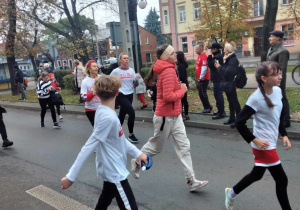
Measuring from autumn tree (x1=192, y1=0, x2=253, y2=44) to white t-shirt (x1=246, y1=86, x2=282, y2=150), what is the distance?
39.5 feet

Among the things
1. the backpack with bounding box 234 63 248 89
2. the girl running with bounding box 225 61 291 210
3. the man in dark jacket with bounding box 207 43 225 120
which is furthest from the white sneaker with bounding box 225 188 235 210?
the man in dark jacket with bounding box 207 43 225 120

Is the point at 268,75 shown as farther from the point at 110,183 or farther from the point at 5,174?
the point at 5,174

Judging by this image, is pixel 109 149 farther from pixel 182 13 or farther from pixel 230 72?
pixel 182 13

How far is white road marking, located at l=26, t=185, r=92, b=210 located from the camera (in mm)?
3725

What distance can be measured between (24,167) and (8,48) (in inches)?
589

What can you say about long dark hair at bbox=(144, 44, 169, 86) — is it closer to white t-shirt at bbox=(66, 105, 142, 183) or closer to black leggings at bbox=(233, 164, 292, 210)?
white t-shirt at bbox=(66, 105, 142, 183)

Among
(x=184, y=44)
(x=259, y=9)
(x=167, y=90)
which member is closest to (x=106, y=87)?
(x=167, y=90)

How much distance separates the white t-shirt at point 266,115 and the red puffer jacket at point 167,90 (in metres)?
1.13

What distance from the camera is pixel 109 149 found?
264cm

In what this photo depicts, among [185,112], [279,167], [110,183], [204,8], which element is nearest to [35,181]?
[110,183]

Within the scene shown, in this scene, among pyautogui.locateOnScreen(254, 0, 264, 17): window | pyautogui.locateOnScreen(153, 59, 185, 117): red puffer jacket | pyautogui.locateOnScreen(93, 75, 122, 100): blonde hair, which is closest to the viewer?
pyautogui.locateOnScreen(93, 75, 122, 100): blonde hair

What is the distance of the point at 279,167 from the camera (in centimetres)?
288

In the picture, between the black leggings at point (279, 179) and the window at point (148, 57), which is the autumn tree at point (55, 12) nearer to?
the black leggings at point (279, 179)

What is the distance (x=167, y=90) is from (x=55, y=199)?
2059 mm
